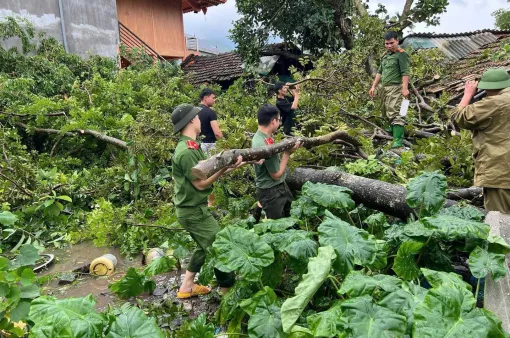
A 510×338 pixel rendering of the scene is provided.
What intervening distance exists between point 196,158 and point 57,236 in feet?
11.5

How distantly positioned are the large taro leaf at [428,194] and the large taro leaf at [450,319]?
115 centimetres

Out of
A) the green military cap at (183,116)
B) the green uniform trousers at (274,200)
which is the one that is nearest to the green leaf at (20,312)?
the green military cap at (183,116)

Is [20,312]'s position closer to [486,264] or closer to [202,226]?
[202,226]

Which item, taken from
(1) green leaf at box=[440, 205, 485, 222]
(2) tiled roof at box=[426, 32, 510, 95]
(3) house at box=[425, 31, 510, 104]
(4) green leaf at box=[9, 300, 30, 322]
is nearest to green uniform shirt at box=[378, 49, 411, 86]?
(3) house at box=[425, 31, 510, 104]

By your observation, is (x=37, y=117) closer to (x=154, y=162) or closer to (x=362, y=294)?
(x=154, y=162)

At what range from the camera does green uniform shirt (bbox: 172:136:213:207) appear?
3477 mm

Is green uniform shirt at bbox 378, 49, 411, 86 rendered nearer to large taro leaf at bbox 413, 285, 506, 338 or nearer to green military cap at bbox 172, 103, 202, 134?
green military cap at bbox 172, 103, 202, 134

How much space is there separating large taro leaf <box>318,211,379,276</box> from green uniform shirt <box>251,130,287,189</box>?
144 cm

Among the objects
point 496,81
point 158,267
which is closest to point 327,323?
point 158,267

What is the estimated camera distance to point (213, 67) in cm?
1708

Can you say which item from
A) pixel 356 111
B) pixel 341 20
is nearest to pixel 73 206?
pixel 356 111

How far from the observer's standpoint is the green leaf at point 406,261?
258 cm

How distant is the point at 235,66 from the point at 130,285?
13.5 metres

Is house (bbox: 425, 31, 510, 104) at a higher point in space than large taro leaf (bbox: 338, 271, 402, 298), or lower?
higher
